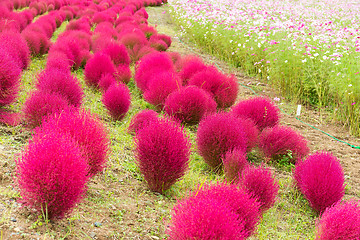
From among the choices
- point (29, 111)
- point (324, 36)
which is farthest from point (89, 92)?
point (324, 36)

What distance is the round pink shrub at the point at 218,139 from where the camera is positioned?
3242 mm

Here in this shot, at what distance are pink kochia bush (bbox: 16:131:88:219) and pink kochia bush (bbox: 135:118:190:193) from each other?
0.68 m

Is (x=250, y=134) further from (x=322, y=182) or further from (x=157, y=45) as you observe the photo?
(x=157, y=45)

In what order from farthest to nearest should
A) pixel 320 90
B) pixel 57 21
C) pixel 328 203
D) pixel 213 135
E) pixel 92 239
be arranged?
pixel 57 21 < pixel 320 90 < pixel 213 135 < pixel 328 203 < pixel 92 239

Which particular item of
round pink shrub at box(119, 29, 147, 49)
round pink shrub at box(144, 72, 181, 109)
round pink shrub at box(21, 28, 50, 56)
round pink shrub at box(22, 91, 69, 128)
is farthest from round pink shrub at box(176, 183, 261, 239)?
round pink shrub at box(119, 29, 147, 49)

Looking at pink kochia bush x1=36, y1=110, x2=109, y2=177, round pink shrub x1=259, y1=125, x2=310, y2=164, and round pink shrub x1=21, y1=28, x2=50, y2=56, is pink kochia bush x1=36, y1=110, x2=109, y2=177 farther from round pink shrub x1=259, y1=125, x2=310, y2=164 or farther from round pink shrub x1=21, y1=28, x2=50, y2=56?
round pink shrub x1=21, y1=28, x2=50, y2=56

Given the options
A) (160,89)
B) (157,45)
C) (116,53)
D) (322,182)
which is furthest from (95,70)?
(322,182)

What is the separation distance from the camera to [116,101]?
401 cm

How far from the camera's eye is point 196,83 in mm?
4820

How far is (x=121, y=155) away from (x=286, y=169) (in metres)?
1.74

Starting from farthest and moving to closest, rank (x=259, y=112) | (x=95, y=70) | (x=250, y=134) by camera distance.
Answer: (x=95, y=70) → (x=259, y=112) → (x=250, y=134)

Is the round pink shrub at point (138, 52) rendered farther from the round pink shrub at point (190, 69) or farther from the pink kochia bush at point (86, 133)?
the pink kochia bush at point (86, 133)

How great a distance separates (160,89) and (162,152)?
1929 mm

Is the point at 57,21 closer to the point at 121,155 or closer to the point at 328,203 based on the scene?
the point at 121,155
